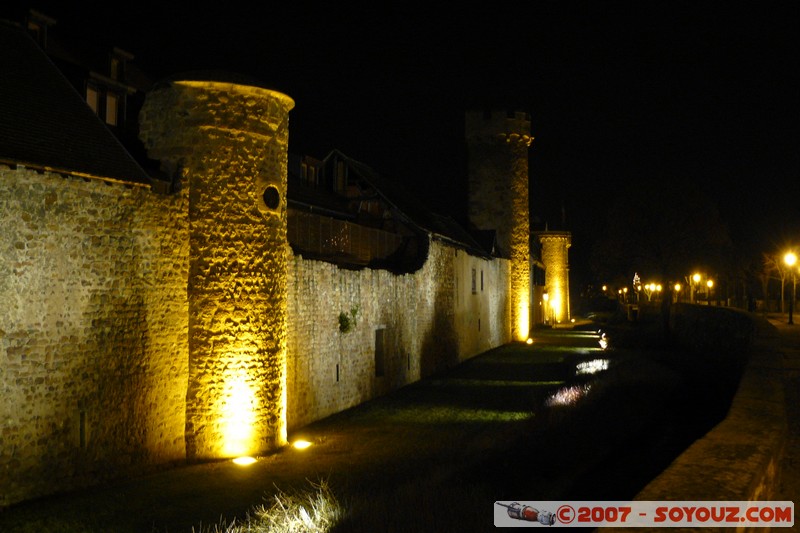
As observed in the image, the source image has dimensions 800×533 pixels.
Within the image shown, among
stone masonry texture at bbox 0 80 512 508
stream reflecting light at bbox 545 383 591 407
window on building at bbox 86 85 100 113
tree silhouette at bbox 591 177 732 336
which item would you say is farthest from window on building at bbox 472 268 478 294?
window on building at bbox 86 85 100 113

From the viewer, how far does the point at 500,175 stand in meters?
37.9

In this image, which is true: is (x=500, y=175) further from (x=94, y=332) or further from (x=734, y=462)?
(x=734, y=462)

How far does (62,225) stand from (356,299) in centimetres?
881

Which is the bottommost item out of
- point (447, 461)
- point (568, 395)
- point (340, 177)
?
point (447, 461)

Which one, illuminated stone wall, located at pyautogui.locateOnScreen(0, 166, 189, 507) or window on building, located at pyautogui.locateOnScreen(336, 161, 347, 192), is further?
window on building, located at pyautogui.locateOnScreen(336, 161, 347, 192)

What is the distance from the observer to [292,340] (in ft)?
48.9

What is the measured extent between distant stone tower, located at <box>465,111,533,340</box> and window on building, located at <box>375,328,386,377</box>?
1902 centimetres

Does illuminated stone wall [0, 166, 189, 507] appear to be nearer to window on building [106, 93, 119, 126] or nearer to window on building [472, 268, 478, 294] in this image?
window on building [106, 93, 119, 126]

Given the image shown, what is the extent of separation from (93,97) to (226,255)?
5.81 metres

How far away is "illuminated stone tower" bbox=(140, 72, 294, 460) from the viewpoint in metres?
12.5

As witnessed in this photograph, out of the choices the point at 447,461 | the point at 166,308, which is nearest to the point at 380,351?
the point at 447,461

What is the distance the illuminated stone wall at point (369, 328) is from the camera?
50.5 ft

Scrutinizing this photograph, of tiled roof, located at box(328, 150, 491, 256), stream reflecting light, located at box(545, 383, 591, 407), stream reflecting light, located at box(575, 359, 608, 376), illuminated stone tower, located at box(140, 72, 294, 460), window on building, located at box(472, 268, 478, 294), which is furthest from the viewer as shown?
window on building, located at box(472, 268, 478, 294)

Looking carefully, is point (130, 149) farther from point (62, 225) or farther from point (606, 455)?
point (606, 455)
